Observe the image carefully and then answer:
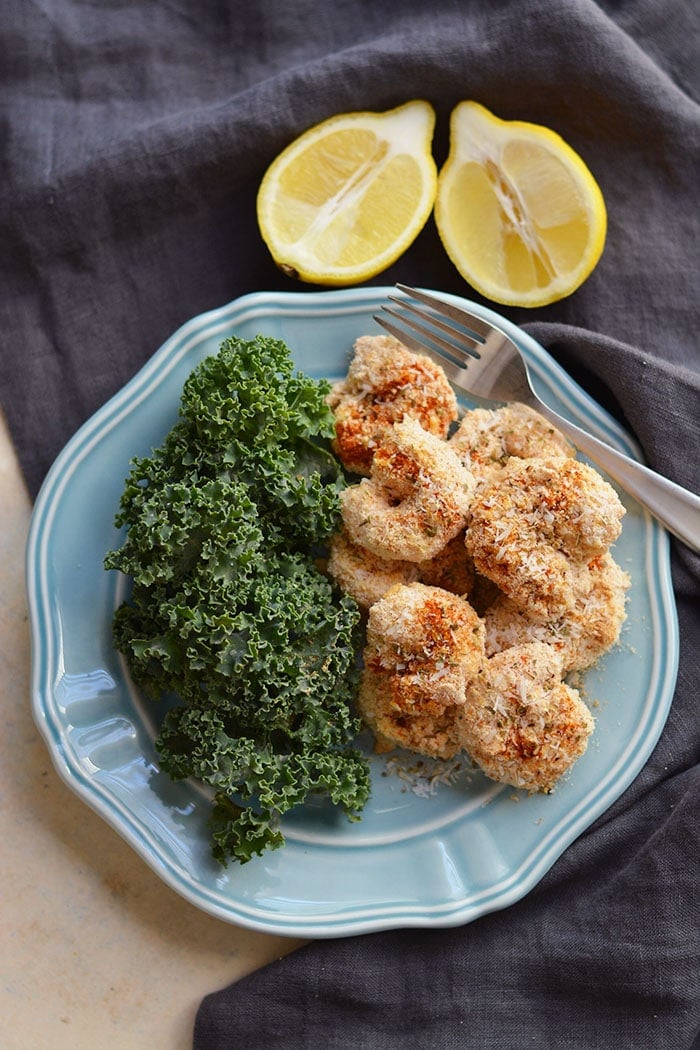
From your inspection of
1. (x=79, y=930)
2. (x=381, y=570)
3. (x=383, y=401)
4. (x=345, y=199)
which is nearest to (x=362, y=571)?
(x=381, y=570)

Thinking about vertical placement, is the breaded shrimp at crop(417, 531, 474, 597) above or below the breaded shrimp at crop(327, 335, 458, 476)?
below

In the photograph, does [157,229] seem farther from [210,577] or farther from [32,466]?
[210,577]

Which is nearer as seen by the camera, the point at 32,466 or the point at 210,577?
the point at 210,577

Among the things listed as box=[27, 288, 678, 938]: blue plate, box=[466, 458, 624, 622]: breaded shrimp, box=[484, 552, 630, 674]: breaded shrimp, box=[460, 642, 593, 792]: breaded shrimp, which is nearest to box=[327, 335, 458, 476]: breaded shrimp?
box=[27, 288, 678, 938]: blue plate

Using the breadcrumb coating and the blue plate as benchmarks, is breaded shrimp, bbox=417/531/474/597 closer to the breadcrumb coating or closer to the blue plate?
the breadcrumb coating

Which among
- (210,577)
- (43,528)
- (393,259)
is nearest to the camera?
(210,577)

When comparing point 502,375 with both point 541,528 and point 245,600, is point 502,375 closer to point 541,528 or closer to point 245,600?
point 541,528

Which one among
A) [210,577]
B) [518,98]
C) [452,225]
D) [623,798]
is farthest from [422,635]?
[518,98]
